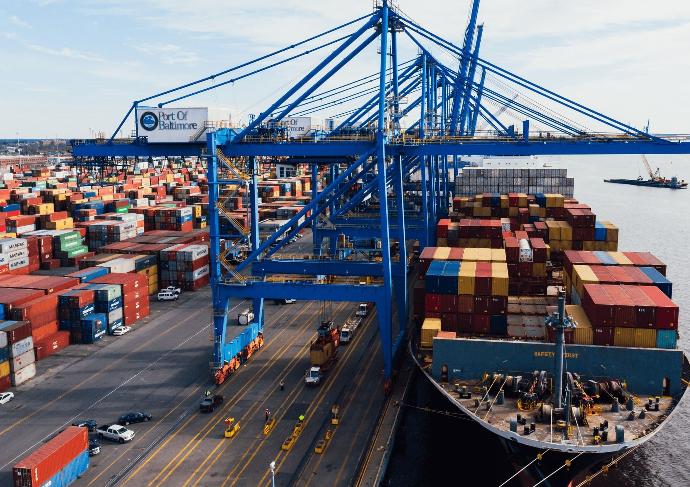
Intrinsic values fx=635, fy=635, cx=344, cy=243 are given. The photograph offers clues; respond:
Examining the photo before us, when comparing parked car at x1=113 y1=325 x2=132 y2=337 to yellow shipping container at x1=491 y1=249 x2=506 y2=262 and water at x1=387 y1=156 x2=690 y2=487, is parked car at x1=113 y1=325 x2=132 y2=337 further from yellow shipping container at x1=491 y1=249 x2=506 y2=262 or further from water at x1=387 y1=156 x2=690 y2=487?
yellow shipping container at x1=491 y1=249 x2=506 y2=262

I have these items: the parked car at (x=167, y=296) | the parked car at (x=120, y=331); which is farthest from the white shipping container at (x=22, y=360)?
the parked car at (x=167, y=296)

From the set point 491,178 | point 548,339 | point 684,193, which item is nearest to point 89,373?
point 548,339

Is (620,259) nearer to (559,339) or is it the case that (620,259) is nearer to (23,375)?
(559,339)

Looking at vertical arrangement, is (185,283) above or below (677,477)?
above

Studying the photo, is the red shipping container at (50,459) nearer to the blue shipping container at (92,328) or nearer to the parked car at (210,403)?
the parked car at (210,403)

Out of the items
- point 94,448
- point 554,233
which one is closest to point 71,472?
point 94,448

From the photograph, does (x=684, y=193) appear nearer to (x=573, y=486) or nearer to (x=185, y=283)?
(x=185, y=283)
